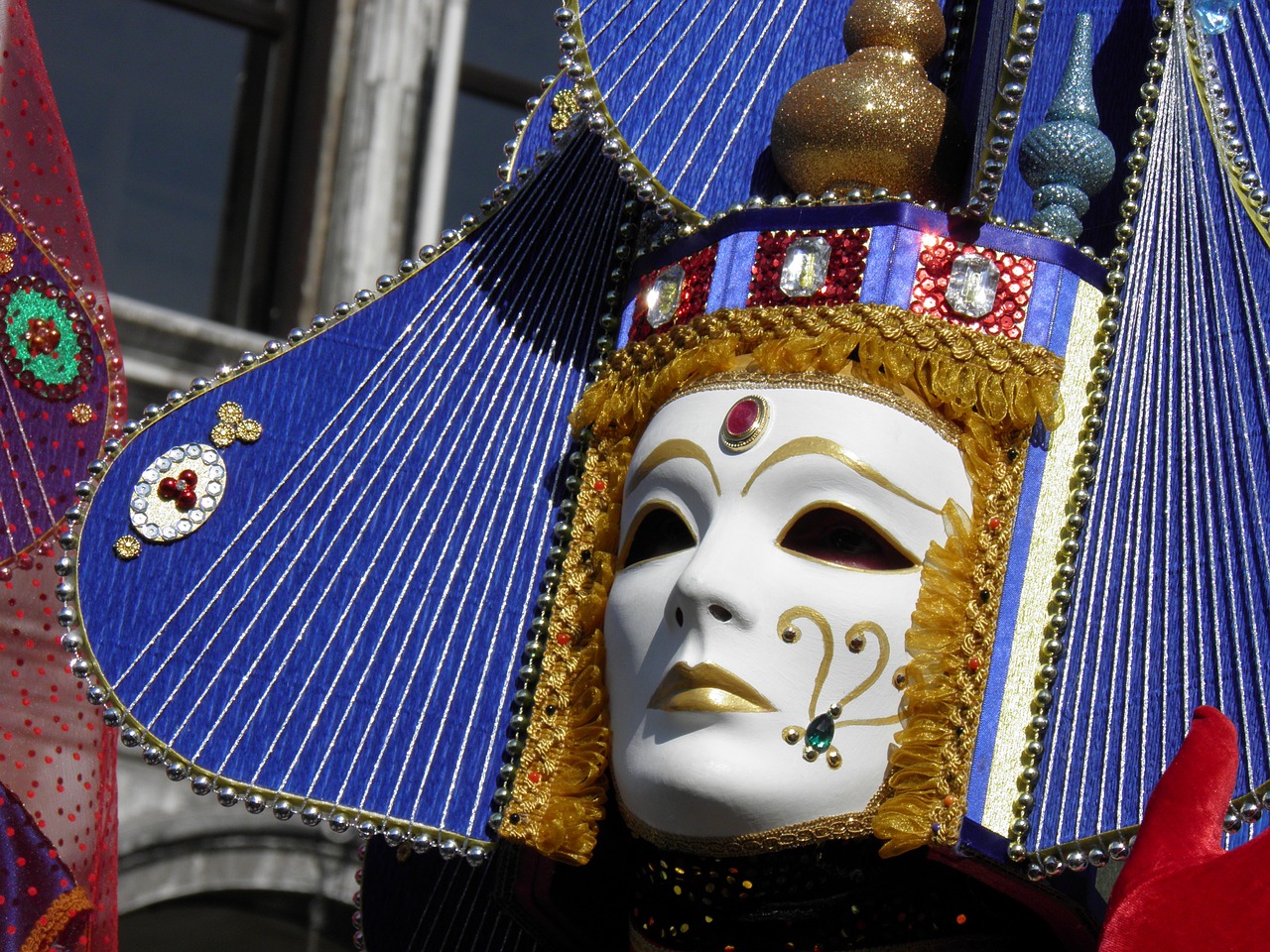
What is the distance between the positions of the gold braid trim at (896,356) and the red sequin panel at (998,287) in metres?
0.02

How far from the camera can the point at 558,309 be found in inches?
120

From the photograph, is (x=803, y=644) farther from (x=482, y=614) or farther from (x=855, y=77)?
(x=855, y=77)

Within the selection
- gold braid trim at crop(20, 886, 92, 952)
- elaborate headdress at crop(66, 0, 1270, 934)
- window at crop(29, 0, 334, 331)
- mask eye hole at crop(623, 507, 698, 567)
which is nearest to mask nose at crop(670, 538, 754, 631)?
mask eye hole at crop(623, 507, 698, 567)

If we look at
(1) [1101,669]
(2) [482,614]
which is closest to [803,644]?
(1) [1101,669]

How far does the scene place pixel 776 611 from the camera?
244cm

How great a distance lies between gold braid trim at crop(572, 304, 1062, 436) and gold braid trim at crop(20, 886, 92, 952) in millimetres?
1074

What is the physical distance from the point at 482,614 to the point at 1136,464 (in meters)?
0.90

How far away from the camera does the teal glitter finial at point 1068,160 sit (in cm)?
271

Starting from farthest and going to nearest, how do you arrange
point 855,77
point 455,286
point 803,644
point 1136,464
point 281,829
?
point 281,829
point 455,286
point 855,77
point 1136,464
point 803,644

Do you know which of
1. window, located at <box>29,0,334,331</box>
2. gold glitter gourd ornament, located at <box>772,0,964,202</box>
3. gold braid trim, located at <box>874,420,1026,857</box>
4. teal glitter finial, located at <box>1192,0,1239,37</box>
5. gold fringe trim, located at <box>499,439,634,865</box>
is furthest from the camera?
window, located at <box>29,0,334,331</box>

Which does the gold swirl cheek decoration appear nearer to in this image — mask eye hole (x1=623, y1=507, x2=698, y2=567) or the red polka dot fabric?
mask eye hole (x1=623, y1=507, x2=698, y2=567)

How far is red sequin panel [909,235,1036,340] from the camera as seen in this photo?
103 inches

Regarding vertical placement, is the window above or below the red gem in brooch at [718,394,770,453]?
above

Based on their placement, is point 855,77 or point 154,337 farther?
point 154,337
